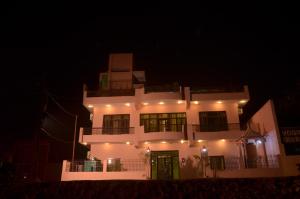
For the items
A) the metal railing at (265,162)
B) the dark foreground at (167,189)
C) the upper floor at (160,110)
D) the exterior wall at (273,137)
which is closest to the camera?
the dark foreground at (167,189)

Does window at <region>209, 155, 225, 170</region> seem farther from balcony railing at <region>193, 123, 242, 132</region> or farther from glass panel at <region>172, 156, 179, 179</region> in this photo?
glass panel at <region>172, 156, 179, 179</region>

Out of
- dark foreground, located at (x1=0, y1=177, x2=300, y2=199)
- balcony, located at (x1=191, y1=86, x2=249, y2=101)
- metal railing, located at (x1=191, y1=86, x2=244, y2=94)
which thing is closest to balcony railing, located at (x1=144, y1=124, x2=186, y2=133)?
balcony, located at (x1=191, y1=86, x2=249, y2=101)

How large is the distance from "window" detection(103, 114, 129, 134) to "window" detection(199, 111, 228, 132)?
223 inches

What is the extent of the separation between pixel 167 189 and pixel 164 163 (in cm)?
799

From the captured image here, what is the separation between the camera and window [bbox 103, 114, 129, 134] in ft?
64.3

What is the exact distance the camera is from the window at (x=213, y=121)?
1884 cm

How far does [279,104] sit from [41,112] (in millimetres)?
20402

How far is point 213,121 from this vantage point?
19.4 m

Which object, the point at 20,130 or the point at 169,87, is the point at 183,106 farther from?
the point at 20,130

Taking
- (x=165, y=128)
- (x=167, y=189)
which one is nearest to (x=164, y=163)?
(x=165, y=128)

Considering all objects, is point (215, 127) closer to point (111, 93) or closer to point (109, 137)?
point (109, 137)

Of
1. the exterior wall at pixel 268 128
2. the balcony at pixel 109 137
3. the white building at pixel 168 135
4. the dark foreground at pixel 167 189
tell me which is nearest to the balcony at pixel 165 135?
the white building at pixel 168 135

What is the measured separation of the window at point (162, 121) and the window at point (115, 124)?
1261 millimetres

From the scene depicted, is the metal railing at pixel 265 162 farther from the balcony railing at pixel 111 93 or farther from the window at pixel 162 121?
the balcony railing at pixel 111 93
